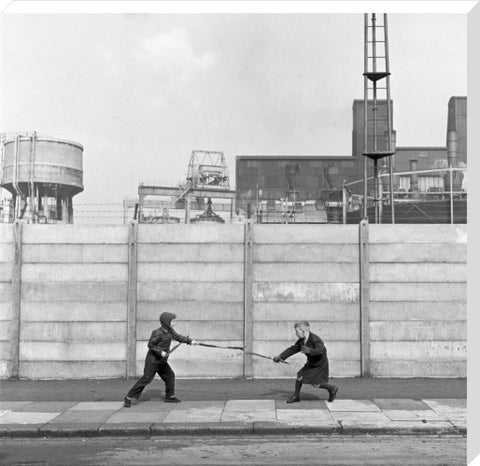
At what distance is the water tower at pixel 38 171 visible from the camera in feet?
126

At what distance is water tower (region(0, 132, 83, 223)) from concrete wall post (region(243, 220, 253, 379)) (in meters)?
26.6

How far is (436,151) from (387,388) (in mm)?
54191

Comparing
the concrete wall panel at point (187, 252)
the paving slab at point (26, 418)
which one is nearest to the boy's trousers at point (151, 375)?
the paving slab at point (26, 418)

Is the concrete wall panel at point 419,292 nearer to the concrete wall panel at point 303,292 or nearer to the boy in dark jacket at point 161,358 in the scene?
the concrete wall panel at point 303,292

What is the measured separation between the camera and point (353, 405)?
417 inches

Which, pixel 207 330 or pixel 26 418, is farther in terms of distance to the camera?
pixel 207 330

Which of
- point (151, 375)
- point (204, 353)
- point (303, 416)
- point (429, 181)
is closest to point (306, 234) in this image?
point (204, 353)

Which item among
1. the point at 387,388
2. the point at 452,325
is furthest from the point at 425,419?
the point at 452,325

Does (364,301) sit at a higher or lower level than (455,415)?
higher

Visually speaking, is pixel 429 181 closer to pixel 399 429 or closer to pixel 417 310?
pixel 417 310

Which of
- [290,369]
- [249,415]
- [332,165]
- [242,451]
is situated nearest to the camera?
[242,451]

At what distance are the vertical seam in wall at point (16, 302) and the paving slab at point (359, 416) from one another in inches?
274

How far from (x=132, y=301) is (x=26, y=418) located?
13.1 ft

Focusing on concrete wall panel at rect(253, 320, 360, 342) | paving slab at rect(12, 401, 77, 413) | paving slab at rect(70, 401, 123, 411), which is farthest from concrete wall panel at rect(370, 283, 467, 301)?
paving slab at rect(12, 401, 77, 413)
